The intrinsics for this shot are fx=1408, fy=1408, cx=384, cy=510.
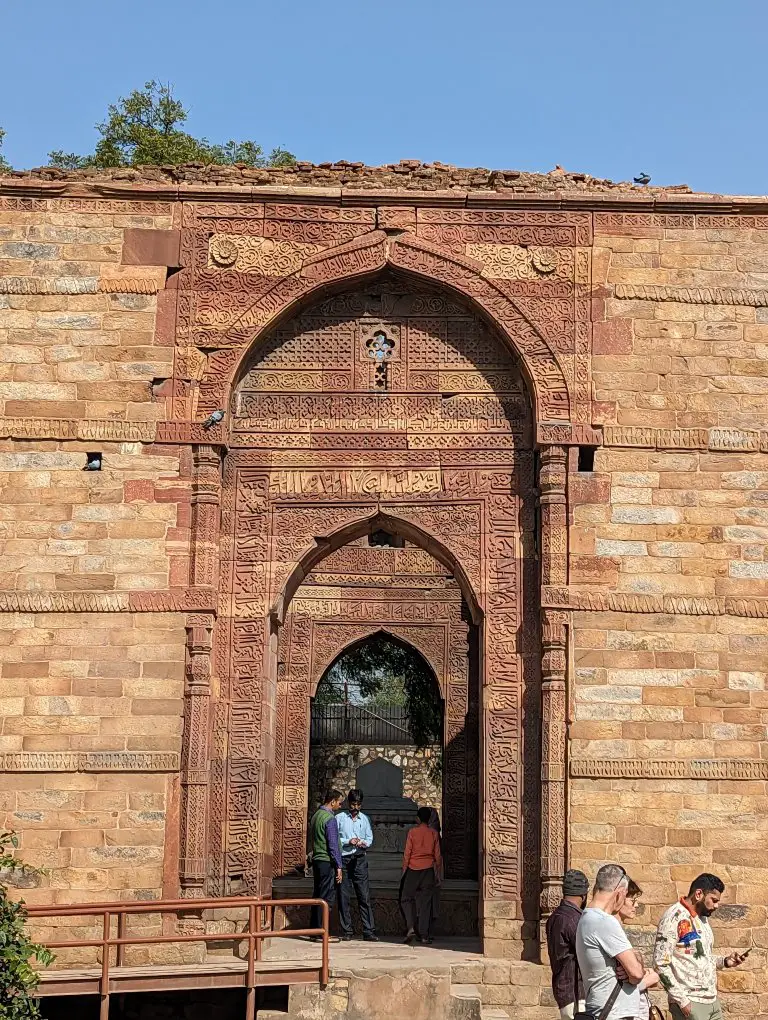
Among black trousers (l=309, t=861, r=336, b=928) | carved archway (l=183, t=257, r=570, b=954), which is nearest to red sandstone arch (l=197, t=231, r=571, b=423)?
carved archway (l=183, t=257, r=570, b=954)

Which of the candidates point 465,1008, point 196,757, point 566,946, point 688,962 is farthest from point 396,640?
point 688,962

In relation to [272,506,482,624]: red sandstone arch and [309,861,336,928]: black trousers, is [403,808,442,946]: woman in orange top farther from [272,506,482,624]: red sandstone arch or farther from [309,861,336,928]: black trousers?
[272,506,482,624]: red sandstone arch

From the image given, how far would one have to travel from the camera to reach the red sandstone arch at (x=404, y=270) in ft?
35.3

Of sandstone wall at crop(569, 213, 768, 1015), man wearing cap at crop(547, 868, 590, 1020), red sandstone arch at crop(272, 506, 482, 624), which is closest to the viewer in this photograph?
man wearing cap at crop(547, 868, 590, 1020)

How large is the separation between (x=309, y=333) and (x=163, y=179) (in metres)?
1.69

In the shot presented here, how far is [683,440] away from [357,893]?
177 inches

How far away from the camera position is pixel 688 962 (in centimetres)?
664

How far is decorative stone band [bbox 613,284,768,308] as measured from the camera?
10.9 m

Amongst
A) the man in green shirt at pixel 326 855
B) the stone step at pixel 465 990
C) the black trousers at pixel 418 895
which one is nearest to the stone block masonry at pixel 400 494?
the stone step at pixel 465 990

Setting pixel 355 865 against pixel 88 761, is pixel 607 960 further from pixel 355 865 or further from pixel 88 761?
pixel 355 865

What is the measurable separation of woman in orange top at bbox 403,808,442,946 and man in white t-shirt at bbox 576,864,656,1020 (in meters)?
5.61

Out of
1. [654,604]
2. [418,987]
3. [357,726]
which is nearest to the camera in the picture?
[418,987]

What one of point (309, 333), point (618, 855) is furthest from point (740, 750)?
point (309, 333)

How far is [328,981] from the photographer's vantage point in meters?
9.12
